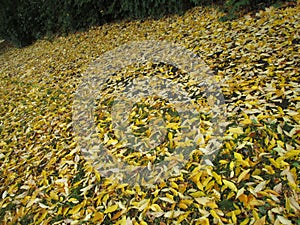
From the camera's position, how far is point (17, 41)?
7945mm

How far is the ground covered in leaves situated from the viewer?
1639 millimetres

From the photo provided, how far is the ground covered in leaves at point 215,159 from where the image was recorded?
5.38 ft

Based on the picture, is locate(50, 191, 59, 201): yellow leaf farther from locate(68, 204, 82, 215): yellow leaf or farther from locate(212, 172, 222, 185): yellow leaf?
locate(212, 172, 222, 185): yellow leaf

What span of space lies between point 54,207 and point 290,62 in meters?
2.79

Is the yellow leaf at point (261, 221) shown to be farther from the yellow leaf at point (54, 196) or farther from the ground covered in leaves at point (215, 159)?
the yellow leaf at point (54, 196)

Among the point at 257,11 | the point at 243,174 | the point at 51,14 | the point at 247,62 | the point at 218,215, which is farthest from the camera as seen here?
the point at 51,14

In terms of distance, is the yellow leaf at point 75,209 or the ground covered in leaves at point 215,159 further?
the yellow leaf at point 75,209

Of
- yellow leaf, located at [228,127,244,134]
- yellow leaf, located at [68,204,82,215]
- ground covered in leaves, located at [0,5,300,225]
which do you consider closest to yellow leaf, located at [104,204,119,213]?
ground covered in leaves, located at [0,5,300,225]

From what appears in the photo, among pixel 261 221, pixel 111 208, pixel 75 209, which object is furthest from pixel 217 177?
pixel 75 209

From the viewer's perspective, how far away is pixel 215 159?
76.4 inches

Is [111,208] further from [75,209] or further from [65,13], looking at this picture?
[65,13]

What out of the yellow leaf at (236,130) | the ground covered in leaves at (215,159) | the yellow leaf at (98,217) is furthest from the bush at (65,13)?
the yellow leaf at (98,217)

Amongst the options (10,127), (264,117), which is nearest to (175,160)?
(264,117)

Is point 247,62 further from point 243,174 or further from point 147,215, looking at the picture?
point 147,215
